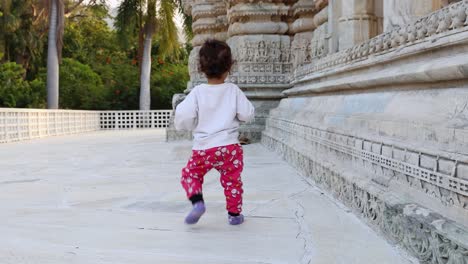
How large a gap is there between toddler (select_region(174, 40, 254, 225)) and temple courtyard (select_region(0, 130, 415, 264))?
0.25 m

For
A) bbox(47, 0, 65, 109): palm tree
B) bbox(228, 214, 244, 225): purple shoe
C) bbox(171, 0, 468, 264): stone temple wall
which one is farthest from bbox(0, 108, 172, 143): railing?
bbox(228, 214, 244, 225): purple shoe

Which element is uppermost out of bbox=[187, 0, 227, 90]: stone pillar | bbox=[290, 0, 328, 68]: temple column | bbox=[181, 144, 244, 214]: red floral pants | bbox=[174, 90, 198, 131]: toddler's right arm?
bbox=[187, 0, 227, 90]: stone pillar

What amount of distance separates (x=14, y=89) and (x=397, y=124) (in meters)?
20.8

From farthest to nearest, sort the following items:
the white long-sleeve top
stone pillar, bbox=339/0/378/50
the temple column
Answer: the temple column < stone pillar, bbox=339/0/378/50 < the white long-sleeve top

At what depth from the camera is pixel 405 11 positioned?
10.7ft

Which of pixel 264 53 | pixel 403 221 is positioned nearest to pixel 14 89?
pixel 264 53

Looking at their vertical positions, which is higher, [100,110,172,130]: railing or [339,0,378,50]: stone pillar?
[339,0,378,50]: stone pillar

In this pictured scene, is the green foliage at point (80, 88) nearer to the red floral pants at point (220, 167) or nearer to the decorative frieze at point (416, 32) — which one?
the decorative frieze at point (416, 32)

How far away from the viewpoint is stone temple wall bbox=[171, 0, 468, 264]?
75.6 inches

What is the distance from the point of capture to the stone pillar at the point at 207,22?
11445 millimetres

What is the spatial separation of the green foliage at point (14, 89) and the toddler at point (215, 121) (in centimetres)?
1951

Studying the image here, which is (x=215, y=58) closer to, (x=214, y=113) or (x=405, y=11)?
(x=214, y=113)

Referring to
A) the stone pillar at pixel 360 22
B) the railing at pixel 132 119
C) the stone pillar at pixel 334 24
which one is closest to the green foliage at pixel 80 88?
the railing at pixel 132 119

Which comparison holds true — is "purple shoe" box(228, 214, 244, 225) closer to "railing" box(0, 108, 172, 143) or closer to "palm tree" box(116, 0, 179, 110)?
"railing" box(0, 108, 172, 143)
